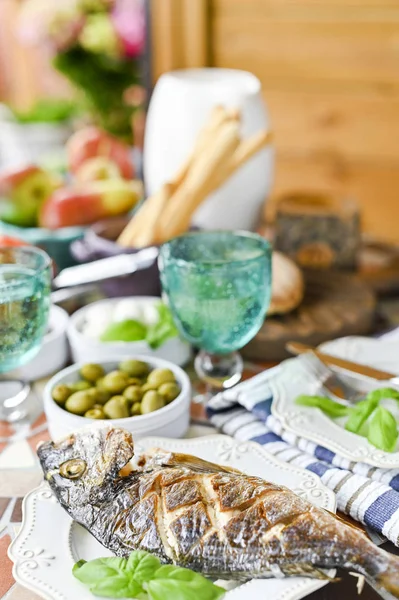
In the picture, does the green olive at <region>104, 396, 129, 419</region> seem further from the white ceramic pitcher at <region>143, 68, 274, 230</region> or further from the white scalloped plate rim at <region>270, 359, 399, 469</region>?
the white ceramic pitcher at <region>143, 68, 274, 230</region>

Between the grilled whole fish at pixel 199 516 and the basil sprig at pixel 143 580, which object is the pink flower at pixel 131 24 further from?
the basil sprig at pixel 143 580

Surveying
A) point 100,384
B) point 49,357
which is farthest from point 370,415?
point 49,357

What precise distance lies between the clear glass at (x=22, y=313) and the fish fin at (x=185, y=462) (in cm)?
26

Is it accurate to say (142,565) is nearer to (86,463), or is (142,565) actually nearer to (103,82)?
(86,463)

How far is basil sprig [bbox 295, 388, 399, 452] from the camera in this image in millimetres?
798

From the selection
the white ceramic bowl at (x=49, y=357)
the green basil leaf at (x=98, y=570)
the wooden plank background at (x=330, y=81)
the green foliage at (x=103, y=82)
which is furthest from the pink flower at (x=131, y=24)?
the green basil leaf at (x=98, y=570)

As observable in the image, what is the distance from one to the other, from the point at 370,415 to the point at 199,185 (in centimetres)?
50

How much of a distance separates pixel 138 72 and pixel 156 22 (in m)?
0.18

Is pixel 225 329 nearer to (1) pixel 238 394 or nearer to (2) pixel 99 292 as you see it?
(1) pixel 238 394

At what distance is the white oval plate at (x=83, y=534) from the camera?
61 centimetres

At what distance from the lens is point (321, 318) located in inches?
45.5

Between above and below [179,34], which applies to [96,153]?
below

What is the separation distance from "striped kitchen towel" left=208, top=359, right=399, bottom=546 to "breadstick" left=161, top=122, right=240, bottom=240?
12.9 inches

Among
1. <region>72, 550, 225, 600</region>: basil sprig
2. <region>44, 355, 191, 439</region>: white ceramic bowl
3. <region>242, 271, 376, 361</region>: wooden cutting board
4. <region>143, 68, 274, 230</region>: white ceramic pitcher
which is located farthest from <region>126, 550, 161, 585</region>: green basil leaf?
<region>143, 68, 274, 230</region>: white ceramic pitcher
